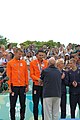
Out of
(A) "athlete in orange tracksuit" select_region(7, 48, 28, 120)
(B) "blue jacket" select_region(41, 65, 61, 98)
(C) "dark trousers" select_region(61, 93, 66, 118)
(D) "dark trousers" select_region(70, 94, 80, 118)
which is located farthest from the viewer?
(C) "dark trousers" select_region(61, 93, 66, 118)

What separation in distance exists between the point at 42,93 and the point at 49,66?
913 millimetres

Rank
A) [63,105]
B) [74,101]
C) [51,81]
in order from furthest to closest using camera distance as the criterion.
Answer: [63,105] → [74,101] → [51,81]

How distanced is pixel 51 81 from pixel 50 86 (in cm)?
12

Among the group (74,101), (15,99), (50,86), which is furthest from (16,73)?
(74,101)

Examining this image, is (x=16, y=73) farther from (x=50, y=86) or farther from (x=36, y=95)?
(x=50, y=86)

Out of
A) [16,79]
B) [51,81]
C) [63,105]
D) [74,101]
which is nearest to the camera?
[51,81]

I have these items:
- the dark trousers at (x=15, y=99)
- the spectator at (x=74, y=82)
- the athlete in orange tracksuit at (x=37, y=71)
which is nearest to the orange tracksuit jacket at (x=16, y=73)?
the dark trousers at (x=15, y=99)

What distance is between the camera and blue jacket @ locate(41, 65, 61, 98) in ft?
23.8

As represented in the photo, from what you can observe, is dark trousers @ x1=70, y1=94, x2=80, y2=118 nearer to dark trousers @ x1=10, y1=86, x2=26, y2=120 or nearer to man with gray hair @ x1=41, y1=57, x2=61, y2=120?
man with gray hair @ x1=41, y1=57, x2=61, y2=120

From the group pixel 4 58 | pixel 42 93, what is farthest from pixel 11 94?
pixel 4 58

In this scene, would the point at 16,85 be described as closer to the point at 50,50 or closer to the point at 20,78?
the point at 20,78

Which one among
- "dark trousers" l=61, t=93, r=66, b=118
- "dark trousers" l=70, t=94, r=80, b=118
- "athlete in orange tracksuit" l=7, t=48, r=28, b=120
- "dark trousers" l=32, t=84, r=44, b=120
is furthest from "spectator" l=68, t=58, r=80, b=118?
"athlete in orange tracksuit" l=7, t=48, r=28, b=120

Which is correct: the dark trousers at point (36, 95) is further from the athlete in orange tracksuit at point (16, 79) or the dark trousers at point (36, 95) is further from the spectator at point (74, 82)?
the spectator at point (74, 82)

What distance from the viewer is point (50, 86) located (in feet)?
24.0
